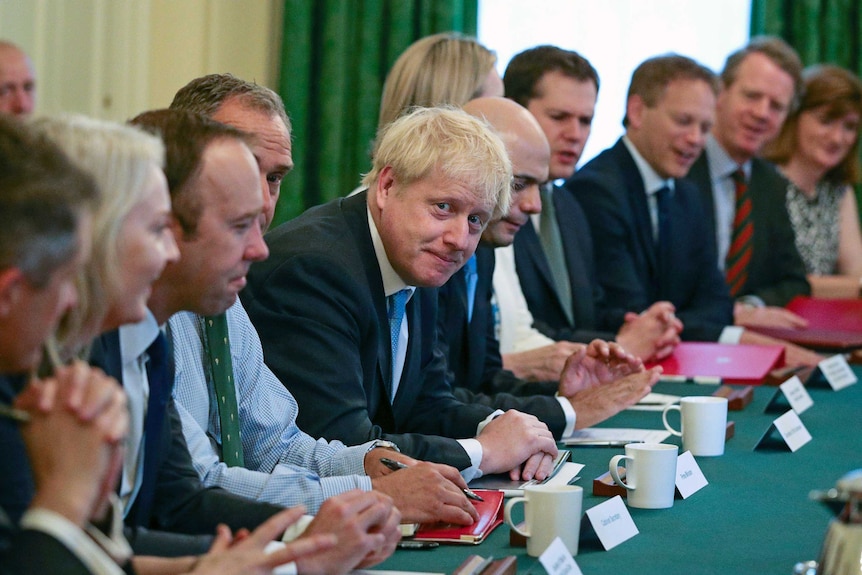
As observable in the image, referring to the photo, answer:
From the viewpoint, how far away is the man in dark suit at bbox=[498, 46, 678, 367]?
372 centimetres

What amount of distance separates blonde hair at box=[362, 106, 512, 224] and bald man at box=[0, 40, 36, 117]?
5.21ft

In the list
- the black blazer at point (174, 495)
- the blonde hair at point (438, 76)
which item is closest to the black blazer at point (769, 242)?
the blonde hair at point (438, 76)

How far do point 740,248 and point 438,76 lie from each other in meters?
2.22

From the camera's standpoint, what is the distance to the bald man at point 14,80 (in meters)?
3.46

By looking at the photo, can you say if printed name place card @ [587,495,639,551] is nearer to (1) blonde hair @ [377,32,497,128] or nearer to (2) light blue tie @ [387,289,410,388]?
(2) light blue tie @ [387,289,410,388]

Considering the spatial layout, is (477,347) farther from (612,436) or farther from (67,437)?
(67,437)

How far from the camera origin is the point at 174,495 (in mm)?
1684

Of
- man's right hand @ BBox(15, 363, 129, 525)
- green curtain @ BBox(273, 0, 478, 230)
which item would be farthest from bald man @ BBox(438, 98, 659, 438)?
green curtain @ BBox(273, 0, 478, 230)

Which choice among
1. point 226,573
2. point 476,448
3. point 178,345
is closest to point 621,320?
point 476,448

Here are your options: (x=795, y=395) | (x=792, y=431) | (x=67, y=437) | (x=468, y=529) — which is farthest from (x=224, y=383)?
(x=795, y=395)

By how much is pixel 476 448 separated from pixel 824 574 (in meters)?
0.81

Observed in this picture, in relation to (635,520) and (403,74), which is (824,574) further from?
(403,74)

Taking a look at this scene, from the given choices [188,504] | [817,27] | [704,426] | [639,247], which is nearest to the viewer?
[188,504]

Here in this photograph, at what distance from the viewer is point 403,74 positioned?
345 centimetres
